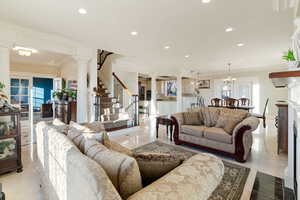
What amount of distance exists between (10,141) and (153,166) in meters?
2.72

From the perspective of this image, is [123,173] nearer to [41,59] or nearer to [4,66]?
[4,66]

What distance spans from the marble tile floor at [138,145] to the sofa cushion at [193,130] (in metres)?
0.38

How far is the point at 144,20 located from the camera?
300 centimetres

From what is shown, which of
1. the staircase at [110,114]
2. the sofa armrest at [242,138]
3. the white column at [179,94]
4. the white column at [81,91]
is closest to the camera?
the sofa armrest at [242,138]

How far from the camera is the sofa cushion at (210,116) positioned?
3.65 metres

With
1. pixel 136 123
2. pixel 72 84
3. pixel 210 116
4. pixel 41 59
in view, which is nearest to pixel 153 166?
pixel 210 116

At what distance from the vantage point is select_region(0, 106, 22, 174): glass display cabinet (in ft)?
7.88

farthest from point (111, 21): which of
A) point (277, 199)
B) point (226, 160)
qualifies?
point (277, 199)

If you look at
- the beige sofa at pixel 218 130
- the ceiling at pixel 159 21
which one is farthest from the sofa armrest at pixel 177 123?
the ceiling at pixel 159 21

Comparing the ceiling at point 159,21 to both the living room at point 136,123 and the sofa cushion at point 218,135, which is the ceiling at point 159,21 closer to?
the living room at point 136,123

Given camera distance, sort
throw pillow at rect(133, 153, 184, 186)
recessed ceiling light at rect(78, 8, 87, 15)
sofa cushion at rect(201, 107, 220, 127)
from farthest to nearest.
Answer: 1. sofa cushion at rect(201, 107, 220, 127)
2. recessed ceiling light at rect(78, 8, 87, 15)
3. throw pillow at rect(133, 153, 184, 186)

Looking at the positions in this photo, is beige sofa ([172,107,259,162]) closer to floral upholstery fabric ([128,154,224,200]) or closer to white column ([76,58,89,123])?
floral upholstery fabric ([128,154,224,200])

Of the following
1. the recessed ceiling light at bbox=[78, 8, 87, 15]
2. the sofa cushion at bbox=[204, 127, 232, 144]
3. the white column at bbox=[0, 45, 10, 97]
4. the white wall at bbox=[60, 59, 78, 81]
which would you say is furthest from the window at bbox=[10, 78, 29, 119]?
the sofa cushion at bbox=[204, 127, 232, 144]

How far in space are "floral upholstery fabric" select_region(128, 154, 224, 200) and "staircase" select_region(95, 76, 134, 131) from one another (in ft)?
13.1
